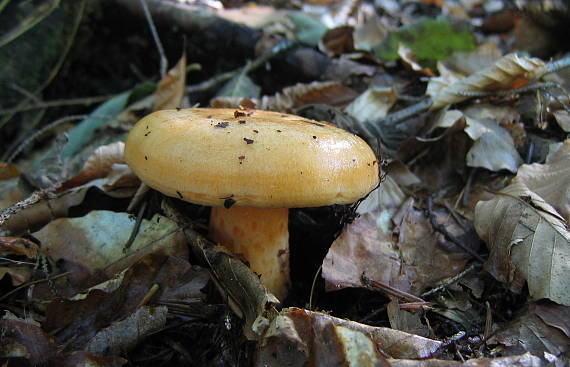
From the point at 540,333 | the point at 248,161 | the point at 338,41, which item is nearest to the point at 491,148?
the point at 540,333

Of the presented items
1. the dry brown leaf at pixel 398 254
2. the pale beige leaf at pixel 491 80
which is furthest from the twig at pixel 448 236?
the pale beige leaf at pixel 491 80

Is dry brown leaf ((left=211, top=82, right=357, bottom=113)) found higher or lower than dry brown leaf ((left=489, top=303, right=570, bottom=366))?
higher

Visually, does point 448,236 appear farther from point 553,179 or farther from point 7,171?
point 7,171

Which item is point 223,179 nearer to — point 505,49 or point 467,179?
point 467,179

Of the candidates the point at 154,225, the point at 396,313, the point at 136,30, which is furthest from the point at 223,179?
the point at 136,30

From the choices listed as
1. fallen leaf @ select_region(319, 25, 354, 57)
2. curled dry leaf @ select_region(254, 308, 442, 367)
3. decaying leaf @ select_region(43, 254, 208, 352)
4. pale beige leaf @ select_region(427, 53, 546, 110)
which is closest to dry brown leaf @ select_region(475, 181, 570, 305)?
curled dry leaf @ select_region(254, 308, 442, 367)

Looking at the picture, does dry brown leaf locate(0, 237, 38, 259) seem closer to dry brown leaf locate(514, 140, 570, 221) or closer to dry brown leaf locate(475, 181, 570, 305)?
dry brown leaf locate(475, 181, 570, 305)

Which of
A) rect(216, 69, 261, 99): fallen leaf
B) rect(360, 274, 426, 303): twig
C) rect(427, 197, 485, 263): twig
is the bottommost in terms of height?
rect(360, 274, 426, 303): twig
